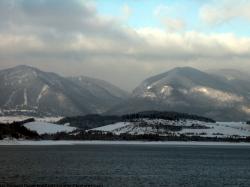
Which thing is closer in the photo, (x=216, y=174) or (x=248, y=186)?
(x=248, y=186)

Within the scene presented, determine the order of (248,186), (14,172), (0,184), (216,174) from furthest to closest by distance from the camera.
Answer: (216,174)
(14,172)
(248,186)
(0,184)

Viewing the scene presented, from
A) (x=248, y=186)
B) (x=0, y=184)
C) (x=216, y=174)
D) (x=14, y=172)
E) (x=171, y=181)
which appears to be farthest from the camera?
(x=216, y=174)

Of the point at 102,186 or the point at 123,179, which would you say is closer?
the point at 102,186

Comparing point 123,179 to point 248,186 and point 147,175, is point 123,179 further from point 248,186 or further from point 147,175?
point 248,186

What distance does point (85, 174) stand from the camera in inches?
6368

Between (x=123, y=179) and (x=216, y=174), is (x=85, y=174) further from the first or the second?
(x=216, y=174)

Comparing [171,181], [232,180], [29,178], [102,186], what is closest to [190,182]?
[171,181]

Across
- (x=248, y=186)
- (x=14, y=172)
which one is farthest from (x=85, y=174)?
(x=248, y=186)

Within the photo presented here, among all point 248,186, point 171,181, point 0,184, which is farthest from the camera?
point 171,181

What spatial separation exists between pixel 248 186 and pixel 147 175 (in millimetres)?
35494

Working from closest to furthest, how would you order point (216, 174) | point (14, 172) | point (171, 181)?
point (171, 181) < point (14, 172) < point (216, 174)

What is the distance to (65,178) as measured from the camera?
482 feet

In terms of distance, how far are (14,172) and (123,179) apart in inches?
1291

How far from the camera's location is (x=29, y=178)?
14250 centimetres
